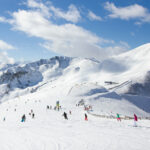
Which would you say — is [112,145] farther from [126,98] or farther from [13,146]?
[126,98]

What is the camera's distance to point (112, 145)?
465 inches

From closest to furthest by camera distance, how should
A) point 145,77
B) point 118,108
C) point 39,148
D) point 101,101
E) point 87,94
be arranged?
point 39,148, point 118,108, point 101,101, point 87,94, point 145,77

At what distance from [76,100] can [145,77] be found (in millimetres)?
78617

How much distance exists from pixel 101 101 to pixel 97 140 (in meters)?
52.4

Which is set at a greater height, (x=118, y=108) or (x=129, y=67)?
(x=129, y=67)

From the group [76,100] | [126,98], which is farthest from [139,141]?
[126,98]

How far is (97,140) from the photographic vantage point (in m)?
13.2

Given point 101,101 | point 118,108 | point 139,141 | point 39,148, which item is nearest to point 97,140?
point 139,141

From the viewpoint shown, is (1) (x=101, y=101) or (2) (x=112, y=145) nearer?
(2) (x=112, y=145)

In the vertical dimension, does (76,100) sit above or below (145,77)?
below

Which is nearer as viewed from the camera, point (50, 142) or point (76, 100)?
point (50, 142)

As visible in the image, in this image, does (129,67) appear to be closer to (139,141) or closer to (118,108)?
(118,108)

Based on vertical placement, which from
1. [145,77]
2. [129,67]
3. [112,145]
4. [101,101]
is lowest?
[112,145]

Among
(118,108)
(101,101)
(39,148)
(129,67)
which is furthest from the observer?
(129,67)
